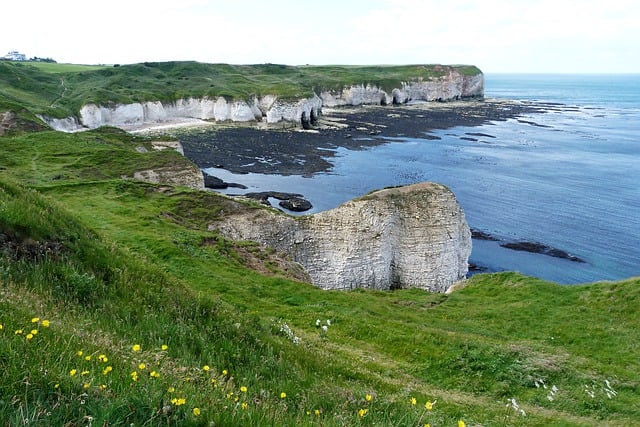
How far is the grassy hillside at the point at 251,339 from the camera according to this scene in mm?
5527

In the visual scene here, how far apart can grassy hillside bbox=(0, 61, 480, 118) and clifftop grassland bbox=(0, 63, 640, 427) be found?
268ft

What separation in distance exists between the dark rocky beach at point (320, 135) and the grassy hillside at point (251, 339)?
59.3 meters

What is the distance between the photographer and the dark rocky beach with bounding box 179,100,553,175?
91956 mm

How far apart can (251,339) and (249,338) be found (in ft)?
0.17

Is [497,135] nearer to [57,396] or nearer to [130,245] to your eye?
[130,245]

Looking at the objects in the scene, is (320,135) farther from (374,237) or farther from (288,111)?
(374,237)

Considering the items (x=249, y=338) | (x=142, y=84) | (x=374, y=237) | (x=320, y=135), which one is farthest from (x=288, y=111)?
(x=249, y=338)

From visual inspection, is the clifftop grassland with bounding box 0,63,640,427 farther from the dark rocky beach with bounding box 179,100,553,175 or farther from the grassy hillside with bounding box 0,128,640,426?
the dark rocky beach with bounding box 179,100,553,175

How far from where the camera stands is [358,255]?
37.2 meters

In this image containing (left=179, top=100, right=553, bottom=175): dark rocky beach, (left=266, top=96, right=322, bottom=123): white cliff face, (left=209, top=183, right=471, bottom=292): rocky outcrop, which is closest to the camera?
(left=209, top=183, right=471, bottom=292): rocky outcrop

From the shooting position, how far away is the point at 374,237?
37.4 metres

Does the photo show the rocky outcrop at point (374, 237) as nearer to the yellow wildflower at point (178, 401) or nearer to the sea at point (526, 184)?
the sea at point (526, 184)

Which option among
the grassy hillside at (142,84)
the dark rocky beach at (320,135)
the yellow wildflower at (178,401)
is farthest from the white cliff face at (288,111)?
the yellow wildflower at (178,401)

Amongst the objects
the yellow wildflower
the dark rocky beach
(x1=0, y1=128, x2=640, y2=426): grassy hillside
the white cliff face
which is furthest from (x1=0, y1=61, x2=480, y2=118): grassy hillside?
the yellow wildflower
